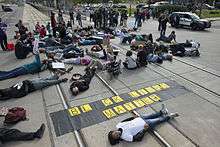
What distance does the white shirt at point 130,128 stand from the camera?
612 cm

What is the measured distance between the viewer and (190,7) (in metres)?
40.1

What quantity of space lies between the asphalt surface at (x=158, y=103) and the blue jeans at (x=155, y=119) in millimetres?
162

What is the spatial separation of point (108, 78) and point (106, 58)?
2.79 meters

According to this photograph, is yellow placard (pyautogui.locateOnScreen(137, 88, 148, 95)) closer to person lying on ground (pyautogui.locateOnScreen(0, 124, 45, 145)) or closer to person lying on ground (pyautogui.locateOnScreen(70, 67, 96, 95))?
person lying on ground (pyautogui.locateOnScreen(70, 67, 96, 95))

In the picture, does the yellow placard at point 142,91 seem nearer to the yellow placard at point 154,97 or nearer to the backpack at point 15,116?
the yellow placard at point 154,97

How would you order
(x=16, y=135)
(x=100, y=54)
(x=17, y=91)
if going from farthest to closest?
(x=100, y=54) → (x=17, y=91) → (x=16, y=135)

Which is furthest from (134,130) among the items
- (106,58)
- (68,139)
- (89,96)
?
(106,58)

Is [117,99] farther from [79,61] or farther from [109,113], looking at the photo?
[79,61]

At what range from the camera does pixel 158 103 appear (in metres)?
8.12

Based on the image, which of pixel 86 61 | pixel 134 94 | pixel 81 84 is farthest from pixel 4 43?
pixel 134 94

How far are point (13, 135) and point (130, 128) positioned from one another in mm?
3084

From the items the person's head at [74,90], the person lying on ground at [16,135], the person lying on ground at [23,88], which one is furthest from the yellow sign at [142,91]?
the person lying on ground at [16,135]

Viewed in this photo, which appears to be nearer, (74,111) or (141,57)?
(74,111)

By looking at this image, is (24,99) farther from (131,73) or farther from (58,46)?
(58,46)
